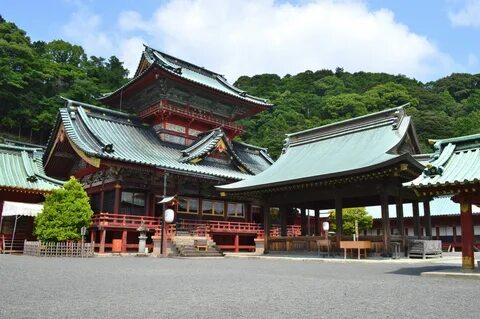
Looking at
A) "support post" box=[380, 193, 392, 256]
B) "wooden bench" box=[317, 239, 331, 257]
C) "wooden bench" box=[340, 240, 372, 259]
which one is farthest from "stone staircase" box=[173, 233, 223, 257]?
"support post" box=[380, 193, 392, 256]

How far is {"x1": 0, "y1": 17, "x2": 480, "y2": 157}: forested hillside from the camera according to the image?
53.6 metres

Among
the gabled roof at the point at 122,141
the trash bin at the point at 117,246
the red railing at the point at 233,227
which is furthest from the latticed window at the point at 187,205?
the trash bin at the point at 117,246

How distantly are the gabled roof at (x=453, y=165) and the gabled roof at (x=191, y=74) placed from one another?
2204 cm

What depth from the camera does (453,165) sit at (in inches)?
533

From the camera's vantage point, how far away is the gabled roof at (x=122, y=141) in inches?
1044

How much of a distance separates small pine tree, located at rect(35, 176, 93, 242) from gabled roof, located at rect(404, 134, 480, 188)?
1654 centimetres

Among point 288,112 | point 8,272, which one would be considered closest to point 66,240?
point 8,272

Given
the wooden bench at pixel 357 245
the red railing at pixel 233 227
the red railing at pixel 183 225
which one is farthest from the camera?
the red railing at pixel 233 227

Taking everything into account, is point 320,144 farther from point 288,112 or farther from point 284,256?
point 288,112

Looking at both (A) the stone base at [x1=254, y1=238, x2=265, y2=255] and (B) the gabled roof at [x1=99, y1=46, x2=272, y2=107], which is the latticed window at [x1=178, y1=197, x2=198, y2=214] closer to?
(A) the stone base at [x1=254, y1=238, x2=265, y2=255]

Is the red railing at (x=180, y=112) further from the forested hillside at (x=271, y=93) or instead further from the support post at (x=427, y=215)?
the forested hillside at (x=271, y=93)

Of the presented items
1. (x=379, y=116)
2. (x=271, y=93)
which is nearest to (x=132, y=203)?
(x=379, y=116)

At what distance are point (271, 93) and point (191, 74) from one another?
57866mm

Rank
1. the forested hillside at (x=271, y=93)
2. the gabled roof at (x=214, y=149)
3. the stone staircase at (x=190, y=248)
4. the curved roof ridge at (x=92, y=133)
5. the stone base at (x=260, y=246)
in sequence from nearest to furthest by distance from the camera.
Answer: the stone staircase at (x=190, y=248)
the curved roof ridge at (x=92, y=133)
the stone base at (x=260, y=246)
the gabled roof at (x=214, y=149)
the forested hillside at (x=271, y=93)
